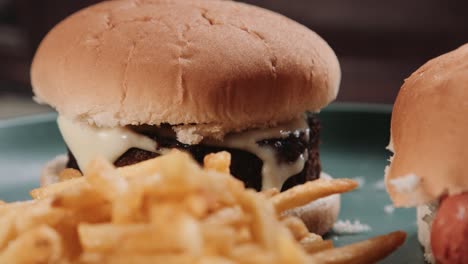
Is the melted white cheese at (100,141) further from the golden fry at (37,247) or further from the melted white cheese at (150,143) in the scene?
the golden fry at (37,247)

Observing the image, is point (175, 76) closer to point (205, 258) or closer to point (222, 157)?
point (222, 157)

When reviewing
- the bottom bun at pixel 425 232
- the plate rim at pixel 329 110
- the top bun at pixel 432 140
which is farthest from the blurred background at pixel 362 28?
the top bun at pixel 432 140

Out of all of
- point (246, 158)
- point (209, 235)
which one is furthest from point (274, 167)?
point (209, 235)

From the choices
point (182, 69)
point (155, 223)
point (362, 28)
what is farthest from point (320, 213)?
point (362, 28)

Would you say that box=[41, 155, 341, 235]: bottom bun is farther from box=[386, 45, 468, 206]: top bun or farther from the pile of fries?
the pile of fries

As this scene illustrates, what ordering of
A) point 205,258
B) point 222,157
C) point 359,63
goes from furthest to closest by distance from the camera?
point 359,63 → point 222,157 → point 205,258

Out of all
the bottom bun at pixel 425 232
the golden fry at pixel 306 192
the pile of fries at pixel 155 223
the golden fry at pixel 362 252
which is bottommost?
the bottom bun at pixel 425 232
